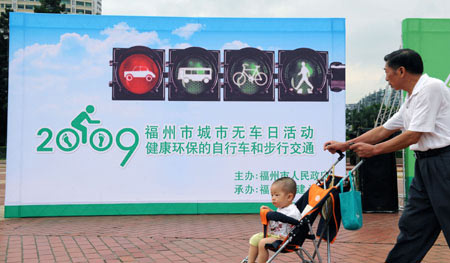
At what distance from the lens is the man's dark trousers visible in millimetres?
3236

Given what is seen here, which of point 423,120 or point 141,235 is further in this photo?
point 141,235

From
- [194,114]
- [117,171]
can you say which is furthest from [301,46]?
[117,171]

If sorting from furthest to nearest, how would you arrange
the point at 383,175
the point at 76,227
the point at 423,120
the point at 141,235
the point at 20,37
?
1. the point at 383,175
2. the point at 20,37
3. the point at 76,227
4. the point at 141,235
5. the point at 423,120

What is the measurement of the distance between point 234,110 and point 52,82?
2670mm

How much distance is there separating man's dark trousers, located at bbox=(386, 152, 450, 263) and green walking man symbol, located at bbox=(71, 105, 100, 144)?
16.0 feet

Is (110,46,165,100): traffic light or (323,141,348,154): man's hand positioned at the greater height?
(110,46,165,100): traffic light

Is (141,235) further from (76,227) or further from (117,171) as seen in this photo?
(117,171)

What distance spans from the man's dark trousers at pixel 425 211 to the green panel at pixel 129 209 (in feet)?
13.2

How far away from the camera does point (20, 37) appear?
7.02 meters

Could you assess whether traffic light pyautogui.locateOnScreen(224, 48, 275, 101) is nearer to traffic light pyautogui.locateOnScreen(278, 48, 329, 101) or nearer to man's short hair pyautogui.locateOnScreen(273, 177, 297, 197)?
traffic light pyautogui.locateOnScreen(278, 48, 329, 101)

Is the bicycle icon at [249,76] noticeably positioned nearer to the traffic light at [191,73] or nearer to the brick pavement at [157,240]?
the traffic light at [191,73]

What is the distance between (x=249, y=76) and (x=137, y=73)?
1655 millimetres

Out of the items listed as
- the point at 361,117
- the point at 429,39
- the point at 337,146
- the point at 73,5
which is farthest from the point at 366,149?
the point at 73,5

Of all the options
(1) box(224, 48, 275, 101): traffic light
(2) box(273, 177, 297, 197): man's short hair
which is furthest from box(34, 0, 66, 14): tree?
(2) box(273, 177, 297, 197): man's short hair
